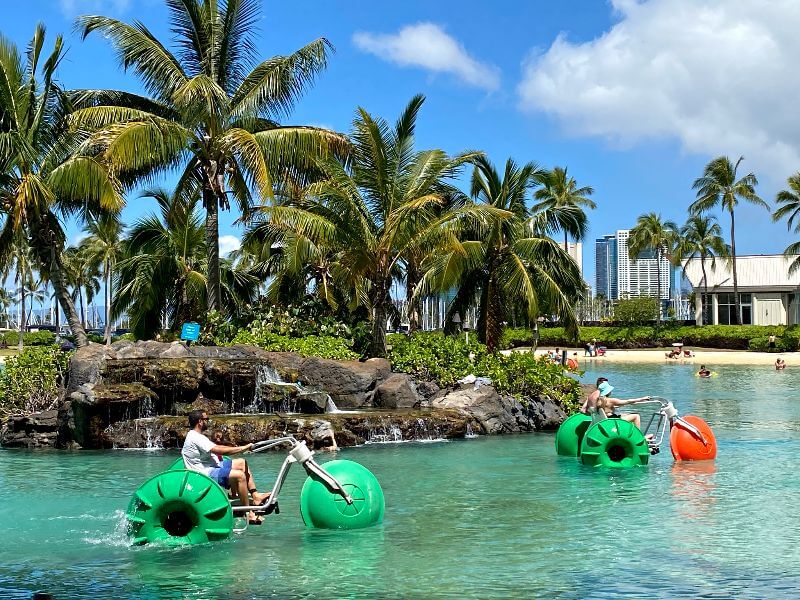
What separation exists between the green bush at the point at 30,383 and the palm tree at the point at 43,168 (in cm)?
225

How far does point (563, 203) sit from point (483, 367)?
3973cm

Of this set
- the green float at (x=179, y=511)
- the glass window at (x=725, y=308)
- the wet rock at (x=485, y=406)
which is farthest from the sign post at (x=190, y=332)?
the glass window at (x=725, y=308)

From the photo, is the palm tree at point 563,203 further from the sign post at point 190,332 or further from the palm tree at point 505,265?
the sign post at point 190,332

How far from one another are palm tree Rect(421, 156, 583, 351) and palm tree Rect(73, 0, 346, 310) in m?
5.82

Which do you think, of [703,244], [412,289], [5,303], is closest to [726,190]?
[703,244]

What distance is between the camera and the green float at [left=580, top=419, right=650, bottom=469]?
16219mm

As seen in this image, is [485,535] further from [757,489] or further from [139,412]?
[139,412]

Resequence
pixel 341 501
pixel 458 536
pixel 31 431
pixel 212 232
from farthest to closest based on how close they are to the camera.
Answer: pixel 212 232 < pixel 31 431 < pixel 458 536 < pixel 341 501

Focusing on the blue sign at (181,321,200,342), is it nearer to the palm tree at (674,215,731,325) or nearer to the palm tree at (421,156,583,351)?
the palm tree at (421,156,583,351)

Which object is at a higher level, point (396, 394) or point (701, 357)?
point (701, 357)

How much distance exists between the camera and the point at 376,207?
1031 inches

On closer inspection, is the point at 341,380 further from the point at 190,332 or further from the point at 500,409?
the point at 190,332

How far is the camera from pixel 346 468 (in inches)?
434

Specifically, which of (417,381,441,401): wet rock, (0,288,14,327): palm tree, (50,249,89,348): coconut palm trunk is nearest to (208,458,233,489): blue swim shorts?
(417,381,441,401): wet rock
